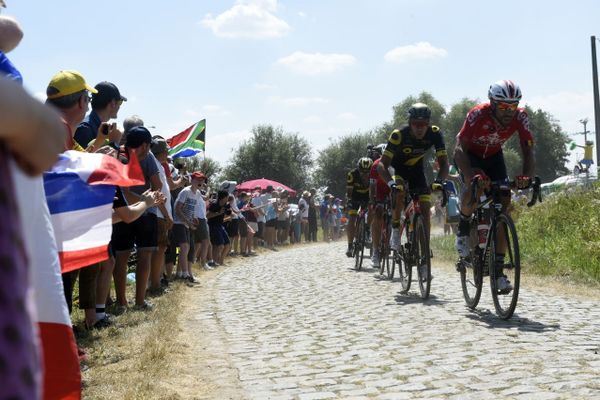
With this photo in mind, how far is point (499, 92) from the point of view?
296 inches

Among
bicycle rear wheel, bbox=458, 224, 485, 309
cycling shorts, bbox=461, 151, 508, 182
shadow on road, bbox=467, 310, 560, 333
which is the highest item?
cycling shorts, bbox=461, 151, 508, 182

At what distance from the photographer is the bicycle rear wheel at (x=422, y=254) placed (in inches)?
358

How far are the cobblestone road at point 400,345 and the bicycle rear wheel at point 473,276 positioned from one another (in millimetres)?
188

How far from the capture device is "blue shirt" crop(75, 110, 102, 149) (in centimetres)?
712

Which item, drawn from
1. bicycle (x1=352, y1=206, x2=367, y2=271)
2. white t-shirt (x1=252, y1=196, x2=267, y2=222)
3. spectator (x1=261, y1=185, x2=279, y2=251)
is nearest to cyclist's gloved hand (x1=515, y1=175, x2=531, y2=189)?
bicycle (x1=352, y1=206, x2=367, y2=271)

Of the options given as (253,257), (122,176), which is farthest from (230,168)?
(122,176)

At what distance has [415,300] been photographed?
30.4ft

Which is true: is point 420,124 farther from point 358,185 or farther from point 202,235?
point 202,235

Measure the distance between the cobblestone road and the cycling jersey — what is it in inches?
71.1

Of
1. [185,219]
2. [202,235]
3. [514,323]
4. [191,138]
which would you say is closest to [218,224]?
[202,235]

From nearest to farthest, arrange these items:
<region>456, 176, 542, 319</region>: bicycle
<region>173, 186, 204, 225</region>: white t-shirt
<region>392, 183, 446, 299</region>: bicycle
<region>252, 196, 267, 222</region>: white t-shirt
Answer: <region>456, 176, 542, 319</region>: bicycle, <region>392, 183, 446, 299</region>: bicycle, <region>173, 186, 204, 225</region>: white t-shirt, <region>252, 196, 267, 222</region>: white t-shirt

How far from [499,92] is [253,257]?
13.7 meters

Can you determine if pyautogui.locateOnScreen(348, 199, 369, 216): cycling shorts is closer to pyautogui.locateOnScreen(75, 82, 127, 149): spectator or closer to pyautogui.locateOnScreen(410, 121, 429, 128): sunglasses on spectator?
pyautogui.locateOnScreen(410, 121, 429, 128): sunglasses on spectator

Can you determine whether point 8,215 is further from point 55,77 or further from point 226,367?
point 226,367
